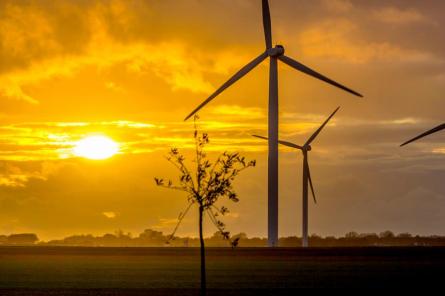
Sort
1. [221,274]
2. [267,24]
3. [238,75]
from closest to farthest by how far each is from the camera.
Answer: [221,274] → [238,75] → [267,24]

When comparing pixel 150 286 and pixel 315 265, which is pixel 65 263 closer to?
pixel 315 265

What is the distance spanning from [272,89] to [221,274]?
37328 millimetres

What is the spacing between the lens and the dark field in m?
74.8

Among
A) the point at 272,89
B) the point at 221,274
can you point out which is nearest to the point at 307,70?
the point at 272,89

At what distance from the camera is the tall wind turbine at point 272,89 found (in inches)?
4705

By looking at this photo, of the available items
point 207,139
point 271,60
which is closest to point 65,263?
point 271,60

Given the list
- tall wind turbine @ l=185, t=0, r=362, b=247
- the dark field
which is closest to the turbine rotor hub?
tall wind turbine @ l=185, t=0, r=362, b=247

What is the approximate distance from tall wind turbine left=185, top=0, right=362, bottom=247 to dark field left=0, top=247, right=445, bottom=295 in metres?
6.15

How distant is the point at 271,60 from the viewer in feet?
418

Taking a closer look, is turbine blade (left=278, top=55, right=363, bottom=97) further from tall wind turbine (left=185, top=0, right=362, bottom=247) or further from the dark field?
the dark field

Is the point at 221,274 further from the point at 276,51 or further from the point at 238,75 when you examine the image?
the point at 276,51

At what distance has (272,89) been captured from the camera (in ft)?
406

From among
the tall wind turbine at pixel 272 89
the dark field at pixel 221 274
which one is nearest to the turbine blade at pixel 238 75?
the tall wind turbine at pixel 272 89

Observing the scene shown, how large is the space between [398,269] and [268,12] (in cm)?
4405
